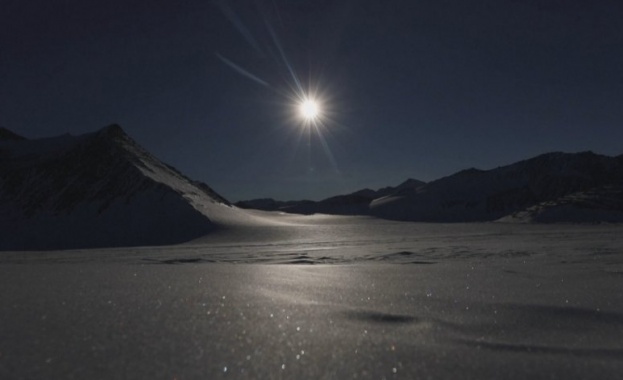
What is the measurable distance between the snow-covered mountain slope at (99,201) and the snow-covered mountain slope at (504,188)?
56528 mm

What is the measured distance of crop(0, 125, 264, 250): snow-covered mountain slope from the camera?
27.0 metres

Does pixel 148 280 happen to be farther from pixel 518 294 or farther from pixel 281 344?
pixel 518 294

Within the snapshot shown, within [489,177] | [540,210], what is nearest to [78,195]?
[540,210]

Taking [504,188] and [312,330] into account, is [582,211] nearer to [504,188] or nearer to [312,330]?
[504,188]

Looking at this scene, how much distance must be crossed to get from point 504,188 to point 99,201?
81840 millimetres

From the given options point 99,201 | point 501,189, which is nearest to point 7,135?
point 99,201

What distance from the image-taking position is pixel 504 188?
8862 centimetres

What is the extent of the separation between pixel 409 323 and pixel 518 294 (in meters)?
1.59

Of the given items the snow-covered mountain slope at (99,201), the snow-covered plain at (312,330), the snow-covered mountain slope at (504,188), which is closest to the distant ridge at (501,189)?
the snow-covered mountain slope at (504,188)

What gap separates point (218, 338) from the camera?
7.34ft

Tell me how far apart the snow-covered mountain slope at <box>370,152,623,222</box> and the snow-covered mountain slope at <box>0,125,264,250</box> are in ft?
185

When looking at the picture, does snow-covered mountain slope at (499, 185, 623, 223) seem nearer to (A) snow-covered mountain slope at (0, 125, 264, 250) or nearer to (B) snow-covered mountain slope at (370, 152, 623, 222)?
(B) snow-covered mountain slope at (370, 152, 623, 222)

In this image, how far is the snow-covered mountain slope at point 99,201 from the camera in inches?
1061

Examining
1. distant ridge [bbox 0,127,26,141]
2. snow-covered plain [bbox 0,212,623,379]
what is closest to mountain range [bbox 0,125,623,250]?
distant ridge [bbox 0,127,26,141]
